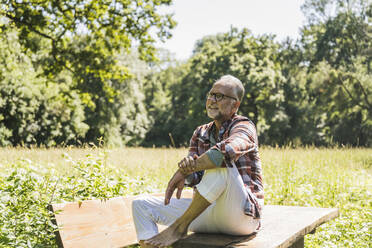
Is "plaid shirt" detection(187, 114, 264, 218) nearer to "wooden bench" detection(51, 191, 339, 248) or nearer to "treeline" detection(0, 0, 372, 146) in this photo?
"wooden bench" detection(51, 191, 339, 248)

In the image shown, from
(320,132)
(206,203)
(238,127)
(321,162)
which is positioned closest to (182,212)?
(206,203)

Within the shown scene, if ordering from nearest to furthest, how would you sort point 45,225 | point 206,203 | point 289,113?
1. point 206,203
2. point 45,225
3. point 289,113

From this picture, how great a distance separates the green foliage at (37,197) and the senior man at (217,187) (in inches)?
28.2

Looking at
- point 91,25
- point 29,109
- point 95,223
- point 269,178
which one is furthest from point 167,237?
point 29,109

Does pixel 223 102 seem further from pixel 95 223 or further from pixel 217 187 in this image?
pixel 95 223

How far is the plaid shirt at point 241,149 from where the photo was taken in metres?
2.39

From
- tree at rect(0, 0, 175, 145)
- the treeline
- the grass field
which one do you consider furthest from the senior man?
the treeline

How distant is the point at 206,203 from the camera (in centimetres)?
236

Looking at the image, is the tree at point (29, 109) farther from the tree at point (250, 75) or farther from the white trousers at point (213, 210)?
the white trousers at point (213, 210)

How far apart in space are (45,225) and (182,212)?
102 centimetres

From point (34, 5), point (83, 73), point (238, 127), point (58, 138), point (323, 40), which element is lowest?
point (58, 138)

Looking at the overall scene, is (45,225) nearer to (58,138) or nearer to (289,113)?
(58,138)

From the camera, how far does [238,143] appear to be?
2.45 m

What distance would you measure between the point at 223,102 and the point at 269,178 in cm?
487
